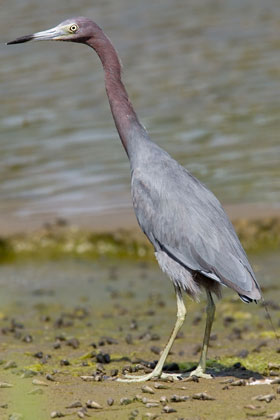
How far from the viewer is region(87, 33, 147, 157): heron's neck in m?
7.30

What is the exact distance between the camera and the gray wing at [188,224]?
6.49 m

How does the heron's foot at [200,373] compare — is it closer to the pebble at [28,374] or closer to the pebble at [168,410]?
the pebble at [168,410]

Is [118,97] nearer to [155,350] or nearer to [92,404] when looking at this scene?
[155,350]

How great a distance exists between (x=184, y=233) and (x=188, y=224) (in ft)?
0.23

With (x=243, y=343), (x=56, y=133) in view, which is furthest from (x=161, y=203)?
(x=56, y=133)

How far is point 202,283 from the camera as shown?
6848 millimetres

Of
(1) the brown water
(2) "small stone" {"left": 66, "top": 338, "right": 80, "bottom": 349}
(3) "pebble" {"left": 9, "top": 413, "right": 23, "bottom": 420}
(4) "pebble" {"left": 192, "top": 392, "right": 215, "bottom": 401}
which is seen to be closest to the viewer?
(3) "pebble" {"left": 9, "top": 413, "right": 23, "bottom": 420}

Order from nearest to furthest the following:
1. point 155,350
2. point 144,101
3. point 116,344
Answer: point 155,350
point 116,344
point 144,101

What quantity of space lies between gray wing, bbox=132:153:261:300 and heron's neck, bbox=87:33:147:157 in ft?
1.29

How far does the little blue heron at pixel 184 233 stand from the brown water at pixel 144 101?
5854 millimetres

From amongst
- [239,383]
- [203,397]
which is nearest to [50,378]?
[203,397]

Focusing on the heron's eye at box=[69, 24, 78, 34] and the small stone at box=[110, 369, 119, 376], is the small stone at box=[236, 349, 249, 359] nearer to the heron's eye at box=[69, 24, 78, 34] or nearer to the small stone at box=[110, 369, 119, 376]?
the small stone at box=[110, 369, 119, 376]

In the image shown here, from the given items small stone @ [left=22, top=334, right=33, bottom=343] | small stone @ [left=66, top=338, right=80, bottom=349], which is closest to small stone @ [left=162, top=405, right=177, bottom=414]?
small stone @ [left=66, top=338, right=80, bottom=349]

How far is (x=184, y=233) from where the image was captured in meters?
6.70
